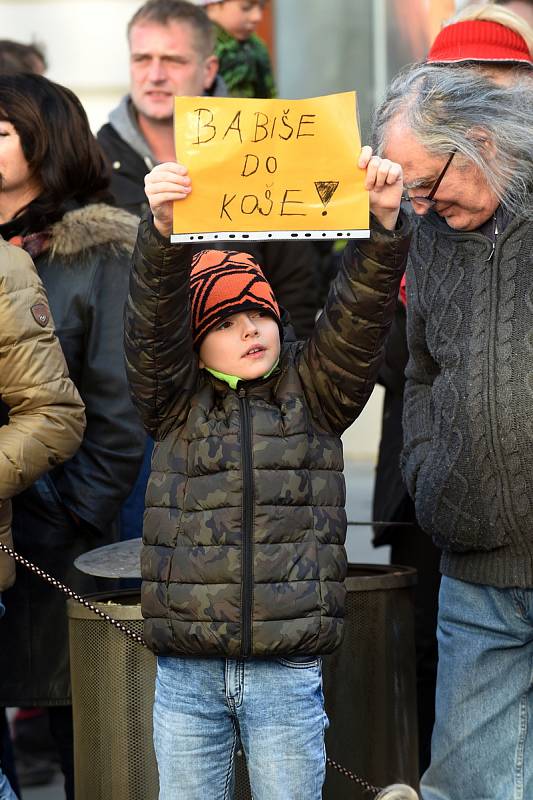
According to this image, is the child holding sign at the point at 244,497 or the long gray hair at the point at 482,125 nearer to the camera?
the child holding sign at the point at 244,497

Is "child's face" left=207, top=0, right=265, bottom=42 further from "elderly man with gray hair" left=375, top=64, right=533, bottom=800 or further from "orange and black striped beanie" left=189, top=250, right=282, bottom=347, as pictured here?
"orange and black striped beanie" left=189, top=250, right=282, bottom=347

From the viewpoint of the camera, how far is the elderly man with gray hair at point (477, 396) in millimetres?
3307

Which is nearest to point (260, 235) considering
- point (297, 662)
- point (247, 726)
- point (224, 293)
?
point (224, 293)

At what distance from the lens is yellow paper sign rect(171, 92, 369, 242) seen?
2.93 meters

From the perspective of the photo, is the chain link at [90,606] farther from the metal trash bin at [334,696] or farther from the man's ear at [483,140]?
the man's ear at [483,140]

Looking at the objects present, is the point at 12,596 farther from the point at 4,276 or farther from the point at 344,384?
the point at 344,384

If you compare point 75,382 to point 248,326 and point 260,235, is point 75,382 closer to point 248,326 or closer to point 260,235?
point 248,326

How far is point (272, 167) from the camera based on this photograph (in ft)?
9.73

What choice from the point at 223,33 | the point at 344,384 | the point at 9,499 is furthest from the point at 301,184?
the point at 223,33

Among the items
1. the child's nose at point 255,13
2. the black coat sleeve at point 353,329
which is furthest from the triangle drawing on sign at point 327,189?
the child's nose at point 255,13

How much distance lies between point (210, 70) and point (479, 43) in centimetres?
180

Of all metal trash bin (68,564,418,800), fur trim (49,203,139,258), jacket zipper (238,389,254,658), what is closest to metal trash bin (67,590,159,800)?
metal trash bin (68,564,418,800)

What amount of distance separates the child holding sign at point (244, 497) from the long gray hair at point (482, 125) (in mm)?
419

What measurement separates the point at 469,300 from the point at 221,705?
1.06 meters
